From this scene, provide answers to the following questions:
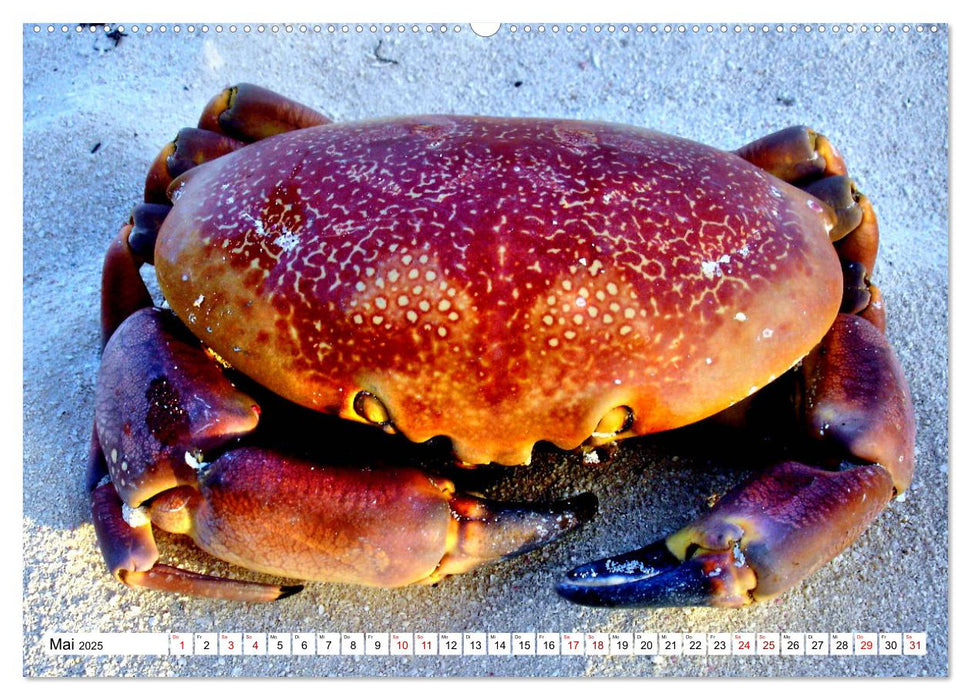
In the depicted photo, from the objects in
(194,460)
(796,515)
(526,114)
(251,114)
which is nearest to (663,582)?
(796,515)

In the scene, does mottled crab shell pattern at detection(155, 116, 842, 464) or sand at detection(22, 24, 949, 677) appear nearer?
mottled crab shell pattern at detection(155, 116, 842, 464)

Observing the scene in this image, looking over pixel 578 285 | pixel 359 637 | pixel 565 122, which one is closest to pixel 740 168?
pixel 565 122

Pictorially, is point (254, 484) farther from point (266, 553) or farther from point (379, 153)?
point (379, 153)

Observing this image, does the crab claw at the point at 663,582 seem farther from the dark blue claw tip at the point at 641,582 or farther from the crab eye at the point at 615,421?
the crab eye at the point at 615,421

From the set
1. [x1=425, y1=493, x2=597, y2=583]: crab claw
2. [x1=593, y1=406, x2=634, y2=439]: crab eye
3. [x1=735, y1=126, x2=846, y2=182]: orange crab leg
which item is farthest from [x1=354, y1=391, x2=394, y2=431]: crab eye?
[x1=735, y1=126, x2=846, y2=182]: orange crab leg

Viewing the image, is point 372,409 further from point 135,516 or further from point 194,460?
point 135,516

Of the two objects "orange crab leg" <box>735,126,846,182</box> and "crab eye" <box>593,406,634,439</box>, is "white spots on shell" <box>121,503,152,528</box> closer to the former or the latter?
"crab eye" <box>593,406,634,439</box>
